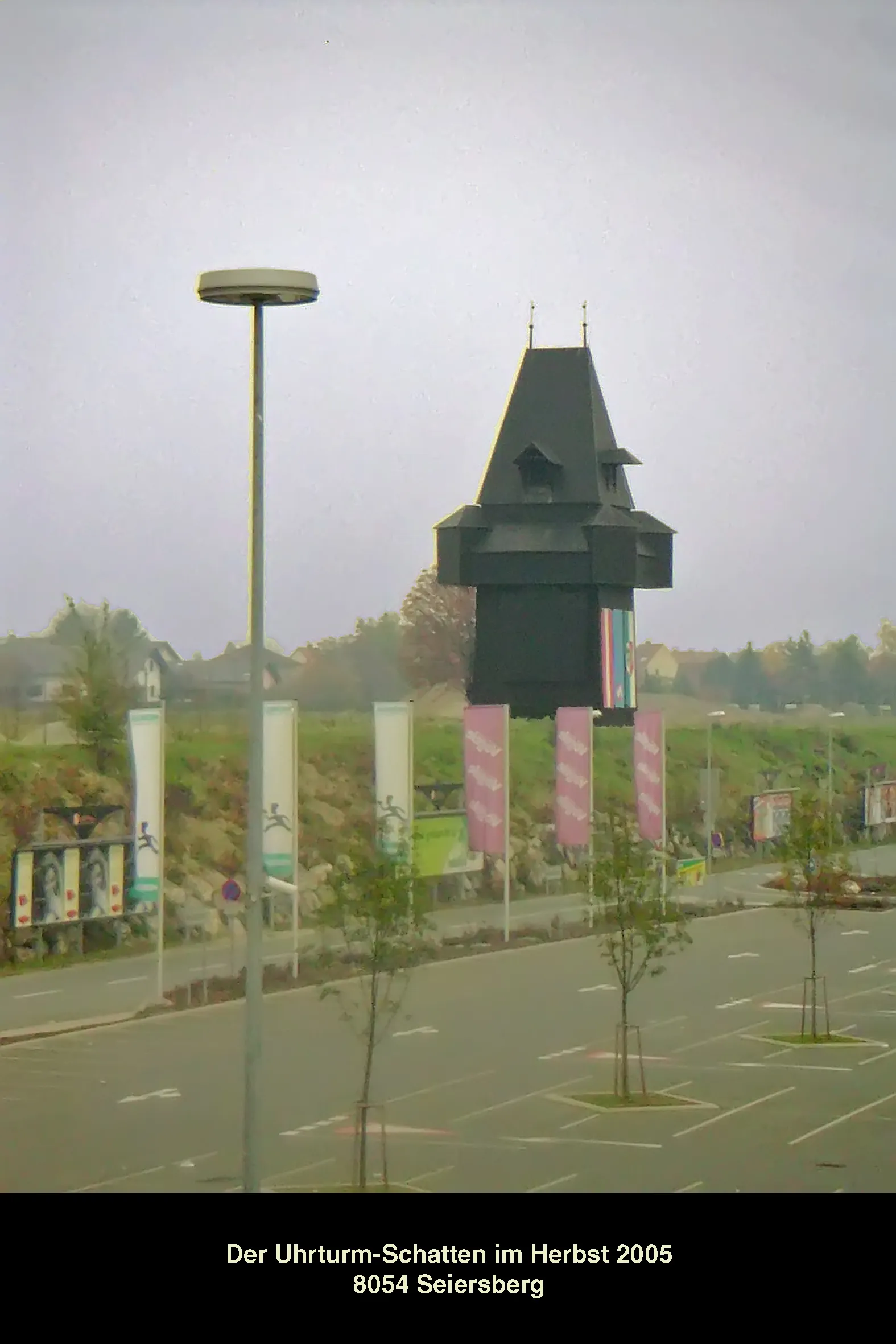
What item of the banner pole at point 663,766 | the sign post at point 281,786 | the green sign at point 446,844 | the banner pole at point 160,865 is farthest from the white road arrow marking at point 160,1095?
the banner pole at point 663,766

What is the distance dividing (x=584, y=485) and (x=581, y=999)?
7087 mm

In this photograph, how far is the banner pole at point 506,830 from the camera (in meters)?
20.0

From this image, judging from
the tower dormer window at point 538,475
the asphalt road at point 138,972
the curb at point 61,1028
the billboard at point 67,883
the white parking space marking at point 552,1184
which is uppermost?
the tower dormer window at point 538,475

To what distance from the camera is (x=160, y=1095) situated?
14.3 meters

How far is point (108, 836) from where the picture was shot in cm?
2261

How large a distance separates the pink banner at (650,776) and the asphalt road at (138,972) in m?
1.39

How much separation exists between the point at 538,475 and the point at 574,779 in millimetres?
4197

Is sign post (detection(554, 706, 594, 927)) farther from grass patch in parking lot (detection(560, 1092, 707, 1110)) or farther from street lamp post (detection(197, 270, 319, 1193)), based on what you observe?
street lamp post (detection(197, 270, 319, 1193))

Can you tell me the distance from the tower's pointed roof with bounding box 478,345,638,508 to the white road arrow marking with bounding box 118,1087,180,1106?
10.2m

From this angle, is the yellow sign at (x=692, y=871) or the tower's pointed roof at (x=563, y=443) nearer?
the yellow sign at (x=692, y=871)

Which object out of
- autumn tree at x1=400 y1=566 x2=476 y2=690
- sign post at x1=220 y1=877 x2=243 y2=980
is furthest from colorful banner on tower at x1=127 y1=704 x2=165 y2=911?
autumn tree at x1=400 y1=566 x2=476 y2=690

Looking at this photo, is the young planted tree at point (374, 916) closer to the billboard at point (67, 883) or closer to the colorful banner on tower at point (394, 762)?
the colorful banner on tower at point (394, 762)

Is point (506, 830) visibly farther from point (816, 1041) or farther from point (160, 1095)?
point (160, 1095)

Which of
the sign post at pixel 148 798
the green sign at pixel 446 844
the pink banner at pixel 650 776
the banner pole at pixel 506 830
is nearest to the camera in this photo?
the sign post at pixel 148 798
